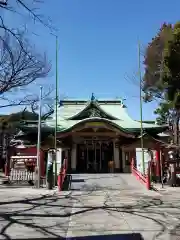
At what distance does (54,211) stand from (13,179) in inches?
411

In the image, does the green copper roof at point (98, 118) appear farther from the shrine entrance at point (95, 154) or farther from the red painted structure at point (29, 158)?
the red painted structure at point (29, 158)

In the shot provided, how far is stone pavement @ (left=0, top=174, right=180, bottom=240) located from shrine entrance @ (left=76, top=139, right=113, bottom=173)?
54.3 ft

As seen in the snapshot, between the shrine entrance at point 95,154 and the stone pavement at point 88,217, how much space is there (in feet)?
54.3

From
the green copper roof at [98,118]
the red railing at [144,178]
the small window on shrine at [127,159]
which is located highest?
the green copper roof at [98,118]

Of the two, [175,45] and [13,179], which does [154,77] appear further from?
[13,179]

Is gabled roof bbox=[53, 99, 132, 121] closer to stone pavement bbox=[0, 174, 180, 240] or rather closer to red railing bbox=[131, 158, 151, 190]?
red railing bbox=[131, 158, 151, 190]

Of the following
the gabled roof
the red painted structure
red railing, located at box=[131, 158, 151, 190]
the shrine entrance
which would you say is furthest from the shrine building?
red railing, located at box=[131, 158, 151, 190]

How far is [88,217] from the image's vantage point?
9.50m

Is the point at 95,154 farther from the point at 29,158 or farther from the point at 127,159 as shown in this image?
the point at 29,158

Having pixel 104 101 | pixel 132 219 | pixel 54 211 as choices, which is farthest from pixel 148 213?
pixel 104 101

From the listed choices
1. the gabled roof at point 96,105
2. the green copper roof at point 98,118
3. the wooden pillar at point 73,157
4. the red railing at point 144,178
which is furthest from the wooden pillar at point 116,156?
the red railing at point 144,178

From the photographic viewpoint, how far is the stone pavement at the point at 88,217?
24.6 ft

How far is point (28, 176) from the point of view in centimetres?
2019

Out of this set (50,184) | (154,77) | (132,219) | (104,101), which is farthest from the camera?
(104,101)
